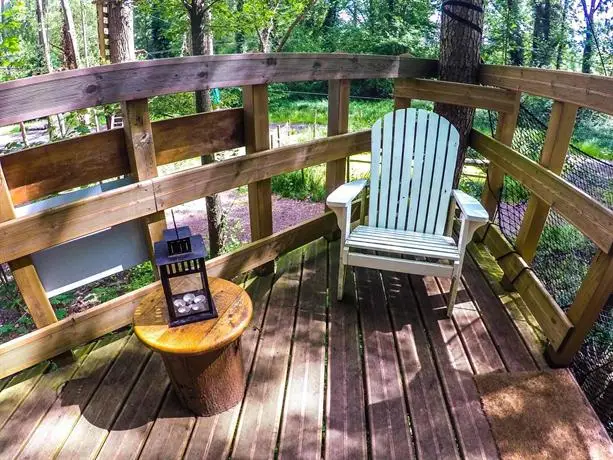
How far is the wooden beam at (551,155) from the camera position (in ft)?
6.05

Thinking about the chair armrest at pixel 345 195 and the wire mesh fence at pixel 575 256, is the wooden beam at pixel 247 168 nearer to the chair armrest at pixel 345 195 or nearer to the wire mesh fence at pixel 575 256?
the chair armrest at pixel 345 195

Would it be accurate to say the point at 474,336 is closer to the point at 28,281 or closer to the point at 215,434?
the point at 215,434

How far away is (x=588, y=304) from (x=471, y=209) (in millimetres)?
610

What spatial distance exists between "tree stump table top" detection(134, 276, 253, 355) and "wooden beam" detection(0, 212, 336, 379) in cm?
34

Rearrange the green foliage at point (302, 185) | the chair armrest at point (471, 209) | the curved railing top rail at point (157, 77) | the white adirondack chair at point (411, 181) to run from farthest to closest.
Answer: the green foliage at point (302, 185) < the white adirondack chair at point (411, 181) < the chair armrest at point (471, 209) < the curved railing top rail at point (157, 77)

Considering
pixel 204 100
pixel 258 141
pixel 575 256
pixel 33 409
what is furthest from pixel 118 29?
pixel 575 256

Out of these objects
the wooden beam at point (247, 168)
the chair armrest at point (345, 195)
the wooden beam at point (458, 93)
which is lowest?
the chair armrest at point (345, 195)

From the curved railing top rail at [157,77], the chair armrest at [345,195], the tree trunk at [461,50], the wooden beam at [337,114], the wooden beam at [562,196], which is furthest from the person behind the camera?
the tree trunk at [461,50]

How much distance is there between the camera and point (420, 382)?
1.69 metres

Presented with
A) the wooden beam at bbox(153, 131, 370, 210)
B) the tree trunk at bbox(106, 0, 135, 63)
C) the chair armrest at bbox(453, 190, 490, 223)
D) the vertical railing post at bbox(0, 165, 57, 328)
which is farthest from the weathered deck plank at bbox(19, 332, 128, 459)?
the tree trunk at bbox(106, 0, 135, 63)

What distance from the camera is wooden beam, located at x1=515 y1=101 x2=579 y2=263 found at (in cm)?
184

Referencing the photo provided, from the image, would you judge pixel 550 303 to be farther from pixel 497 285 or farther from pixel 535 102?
pixel 535 102

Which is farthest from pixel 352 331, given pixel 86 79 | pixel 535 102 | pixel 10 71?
pixel 535 102

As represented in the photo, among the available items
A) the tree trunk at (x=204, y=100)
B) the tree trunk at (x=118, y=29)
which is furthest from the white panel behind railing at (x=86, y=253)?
the tree trunk at (x=118, y=29)
